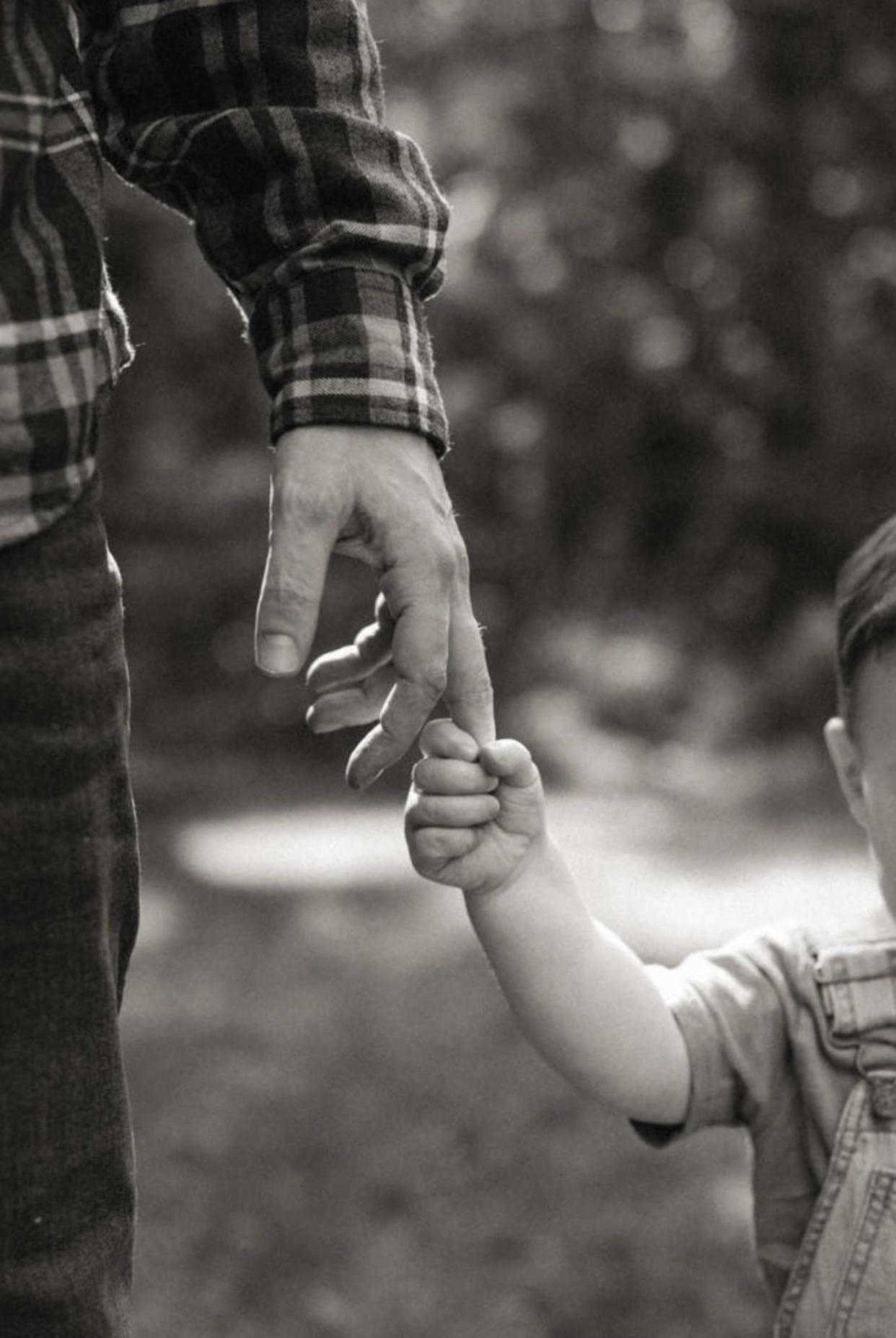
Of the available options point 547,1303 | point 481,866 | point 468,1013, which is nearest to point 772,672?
point 468,1013

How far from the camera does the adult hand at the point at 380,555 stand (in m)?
1.37

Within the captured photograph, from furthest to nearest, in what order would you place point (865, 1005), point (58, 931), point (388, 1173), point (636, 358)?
point (636, 358) → point (388, 1173) → point (865, 1005) → point (58, 931)

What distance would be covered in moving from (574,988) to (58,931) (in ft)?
2.04

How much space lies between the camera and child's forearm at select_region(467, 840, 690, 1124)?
5.50 feet

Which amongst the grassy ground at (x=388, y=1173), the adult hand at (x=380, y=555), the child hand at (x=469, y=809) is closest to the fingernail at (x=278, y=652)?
the adult hand at (x=380, y=555)

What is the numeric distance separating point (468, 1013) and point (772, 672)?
4.54m

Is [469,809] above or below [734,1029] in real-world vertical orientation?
above

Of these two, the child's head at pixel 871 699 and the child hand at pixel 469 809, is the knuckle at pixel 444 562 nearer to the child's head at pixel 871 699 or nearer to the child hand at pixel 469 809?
the child hand at pixel 469 809

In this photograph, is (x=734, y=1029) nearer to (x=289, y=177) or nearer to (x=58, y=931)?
(x=58, y=931)

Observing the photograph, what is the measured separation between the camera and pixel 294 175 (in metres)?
1.43

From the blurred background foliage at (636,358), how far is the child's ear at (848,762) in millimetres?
A: 5652

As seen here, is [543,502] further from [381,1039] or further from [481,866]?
[481,866]

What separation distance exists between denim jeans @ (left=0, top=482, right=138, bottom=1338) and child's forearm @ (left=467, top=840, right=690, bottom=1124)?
0.51 meters

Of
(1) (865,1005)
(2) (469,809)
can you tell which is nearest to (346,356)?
(2) (469,809)
